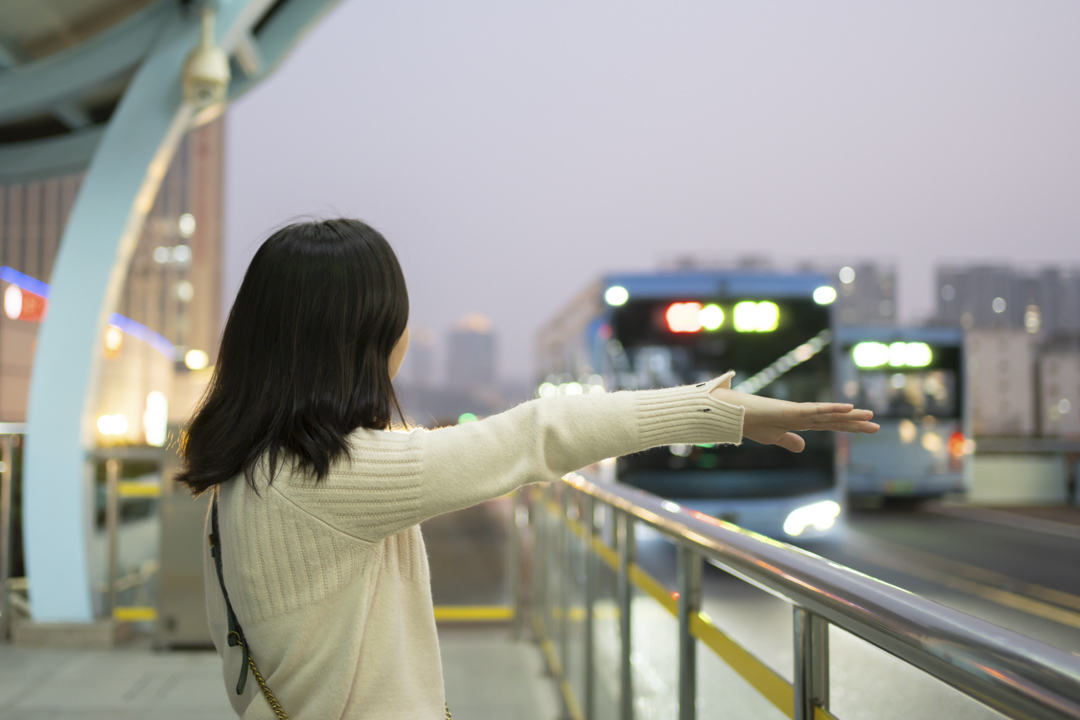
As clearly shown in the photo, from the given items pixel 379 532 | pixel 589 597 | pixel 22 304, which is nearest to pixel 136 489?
pixel 589 597

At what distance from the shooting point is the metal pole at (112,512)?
5750mm

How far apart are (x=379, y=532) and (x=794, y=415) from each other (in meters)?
0.62

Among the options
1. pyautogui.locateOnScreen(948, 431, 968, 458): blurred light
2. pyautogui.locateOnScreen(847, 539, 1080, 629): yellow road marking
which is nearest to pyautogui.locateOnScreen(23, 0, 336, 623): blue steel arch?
pyautogui.locateOnScreen(847, 539, 1080, 629): yellow road marking

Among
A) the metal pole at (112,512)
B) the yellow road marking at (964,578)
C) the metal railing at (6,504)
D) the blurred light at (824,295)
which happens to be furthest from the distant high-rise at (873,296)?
the metal railing at (6,504)

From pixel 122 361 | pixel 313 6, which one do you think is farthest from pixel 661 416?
pixel 122 361

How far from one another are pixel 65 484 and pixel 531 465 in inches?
205

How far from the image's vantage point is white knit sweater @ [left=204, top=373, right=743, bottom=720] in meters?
1.20

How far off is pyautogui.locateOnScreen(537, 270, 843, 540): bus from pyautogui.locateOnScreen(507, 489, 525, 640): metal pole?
163 cm

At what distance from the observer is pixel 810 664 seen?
55.3 inches

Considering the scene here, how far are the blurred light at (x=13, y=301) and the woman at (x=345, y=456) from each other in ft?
47.4

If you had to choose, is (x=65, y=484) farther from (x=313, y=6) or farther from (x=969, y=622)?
(x=969, y=622)

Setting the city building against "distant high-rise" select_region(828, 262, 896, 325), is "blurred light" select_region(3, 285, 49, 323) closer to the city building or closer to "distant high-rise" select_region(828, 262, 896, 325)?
"distant high-rise" select_region(828, 262, 896, 325)

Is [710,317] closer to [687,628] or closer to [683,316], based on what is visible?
[683,316]

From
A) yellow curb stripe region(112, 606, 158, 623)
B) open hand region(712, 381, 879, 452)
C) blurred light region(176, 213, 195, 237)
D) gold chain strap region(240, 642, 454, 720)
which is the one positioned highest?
blurred light region(176, 213, 195, 237)
